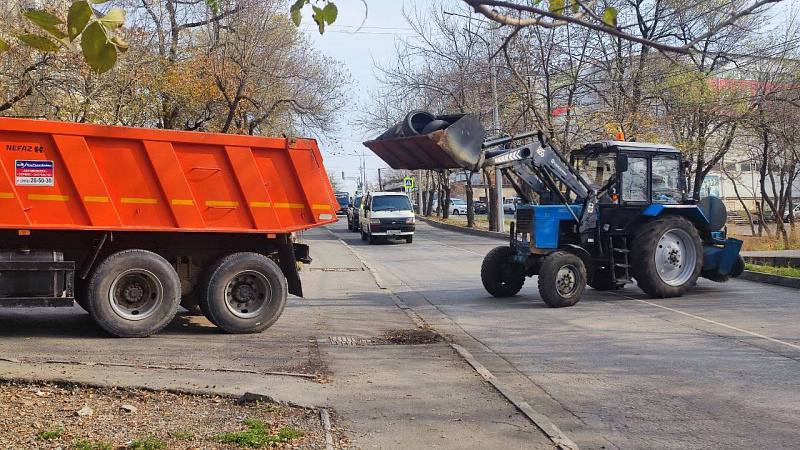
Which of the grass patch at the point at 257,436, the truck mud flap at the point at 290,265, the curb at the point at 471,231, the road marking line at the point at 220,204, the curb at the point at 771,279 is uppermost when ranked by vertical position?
the road marking line at the point at 220,204

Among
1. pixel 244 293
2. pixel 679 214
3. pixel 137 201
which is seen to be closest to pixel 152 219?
pixel 137 201

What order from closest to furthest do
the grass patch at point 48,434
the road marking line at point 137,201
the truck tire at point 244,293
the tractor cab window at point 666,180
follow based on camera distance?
the grass patch at point 48,434
the road marking line at point 137,201
the truck tire at point 244,293
the tractor cab window at point 666,180

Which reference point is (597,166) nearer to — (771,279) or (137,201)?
(771,279)

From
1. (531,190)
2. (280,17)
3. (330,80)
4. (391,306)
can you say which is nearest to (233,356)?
(391,306)

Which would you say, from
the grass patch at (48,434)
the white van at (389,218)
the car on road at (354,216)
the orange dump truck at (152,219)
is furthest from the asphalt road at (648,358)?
the car on road at (354,216)

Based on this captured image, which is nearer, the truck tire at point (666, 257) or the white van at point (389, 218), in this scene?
the truck tire at point (666, 257)

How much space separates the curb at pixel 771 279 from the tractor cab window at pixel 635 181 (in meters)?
3.51

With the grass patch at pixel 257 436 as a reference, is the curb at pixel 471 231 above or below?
above

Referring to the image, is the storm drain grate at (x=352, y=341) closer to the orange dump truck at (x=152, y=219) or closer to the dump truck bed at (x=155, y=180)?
the orange dump truck at (x=152, y=219)

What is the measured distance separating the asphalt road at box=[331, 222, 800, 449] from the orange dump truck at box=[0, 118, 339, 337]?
275 cm

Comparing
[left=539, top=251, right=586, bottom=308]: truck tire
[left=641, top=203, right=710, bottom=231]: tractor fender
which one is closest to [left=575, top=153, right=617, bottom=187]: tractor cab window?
[left=641, top=203, right=710, bottom=231]: tractor fender

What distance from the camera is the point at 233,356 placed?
9422mm

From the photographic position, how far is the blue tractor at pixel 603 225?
14.3 meters

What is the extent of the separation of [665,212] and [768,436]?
30.9ft
